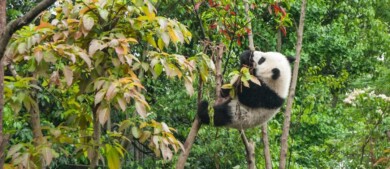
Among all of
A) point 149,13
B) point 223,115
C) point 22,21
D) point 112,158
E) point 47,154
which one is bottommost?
point 223,115

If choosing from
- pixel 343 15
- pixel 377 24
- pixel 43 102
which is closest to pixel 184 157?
pixel 43 102

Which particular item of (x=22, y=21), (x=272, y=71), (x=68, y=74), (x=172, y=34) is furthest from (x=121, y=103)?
(x=272, y=71)

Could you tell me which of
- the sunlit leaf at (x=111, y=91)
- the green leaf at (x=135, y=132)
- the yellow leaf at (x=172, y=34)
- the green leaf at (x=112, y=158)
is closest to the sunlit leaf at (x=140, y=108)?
the sunlit leaf at (x=111, y=91)

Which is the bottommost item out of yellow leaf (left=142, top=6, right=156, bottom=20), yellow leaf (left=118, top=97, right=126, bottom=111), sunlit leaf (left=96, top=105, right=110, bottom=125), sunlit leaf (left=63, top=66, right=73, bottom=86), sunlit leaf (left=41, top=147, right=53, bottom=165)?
sunlit leaf (left=41, top=147, right=53, bottom=165)

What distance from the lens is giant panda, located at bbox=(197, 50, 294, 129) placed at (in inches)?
207

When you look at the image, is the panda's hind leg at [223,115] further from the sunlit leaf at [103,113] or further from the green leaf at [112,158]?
the sunlit leaf at [103,113]

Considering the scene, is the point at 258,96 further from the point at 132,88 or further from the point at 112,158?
the point at 132,88

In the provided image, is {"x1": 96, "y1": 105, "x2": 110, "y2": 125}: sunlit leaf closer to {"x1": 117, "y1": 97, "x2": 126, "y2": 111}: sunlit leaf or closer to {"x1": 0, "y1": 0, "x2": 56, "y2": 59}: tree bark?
{"x1": 117, "y1": 97, "x2": 126, "y2": 111}: sunlit leaf

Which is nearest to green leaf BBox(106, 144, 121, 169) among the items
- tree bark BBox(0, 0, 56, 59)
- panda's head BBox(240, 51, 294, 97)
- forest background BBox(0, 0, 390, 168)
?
forest background BBox(0, 0, 390, 168)

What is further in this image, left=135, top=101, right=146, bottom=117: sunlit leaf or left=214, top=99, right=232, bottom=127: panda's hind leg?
left=214, top=99, right=232, bottom=127: panda's hind leg

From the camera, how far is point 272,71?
5.45 m

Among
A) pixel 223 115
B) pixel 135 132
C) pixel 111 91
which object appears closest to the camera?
pixel 111 91

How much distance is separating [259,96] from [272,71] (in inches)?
11.5

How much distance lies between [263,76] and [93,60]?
287 centimetres
